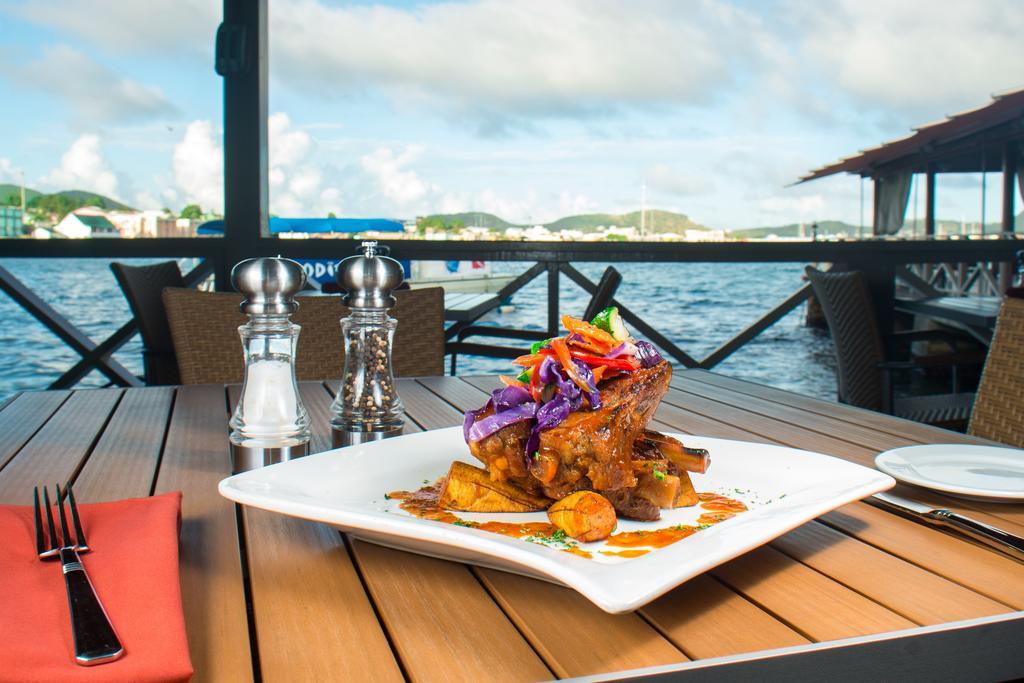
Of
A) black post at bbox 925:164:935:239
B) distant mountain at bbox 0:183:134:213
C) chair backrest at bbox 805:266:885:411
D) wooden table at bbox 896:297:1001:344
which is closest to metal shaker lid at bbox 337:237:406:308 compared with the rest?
chair backrest at bbox 805:266:885:411

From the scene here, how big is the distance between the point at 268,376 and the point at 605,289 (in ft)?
7.71

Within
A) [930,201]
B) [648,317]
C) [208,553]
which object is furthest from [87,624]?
[648,317]

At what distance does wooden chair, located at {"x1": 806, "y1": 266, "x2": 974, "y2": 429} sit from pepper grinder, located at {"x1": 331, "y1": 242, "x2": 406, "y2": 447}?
1.92 metres

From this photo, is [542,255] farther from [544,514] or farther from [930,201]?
[930,201]

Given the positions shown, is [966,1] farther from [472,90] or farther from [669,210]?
[472,90]

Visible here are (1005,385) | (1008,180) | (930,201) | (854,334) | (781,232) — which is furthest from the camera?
(930,201)

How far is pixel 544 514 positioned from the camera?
0.70 meters

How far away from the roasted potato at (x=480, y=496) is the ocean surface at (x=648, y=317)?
323 centimetres

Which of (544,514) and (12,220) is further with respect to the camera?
(12,220)

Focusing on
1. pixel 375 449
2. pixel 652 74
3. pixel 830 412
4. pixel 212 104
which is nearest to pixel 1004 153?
pixel 830 412

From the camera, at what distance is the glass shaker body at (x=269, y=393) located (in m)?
0.92

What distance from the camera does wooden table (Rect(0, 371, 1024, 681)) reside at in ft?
1.61

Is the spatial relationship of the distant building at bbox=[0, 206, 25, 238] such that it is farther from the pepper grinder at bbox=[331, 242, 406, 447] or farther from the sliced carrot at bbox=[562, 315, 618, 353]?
the sliced carrot at bbox=[562, 315, 618, 353]

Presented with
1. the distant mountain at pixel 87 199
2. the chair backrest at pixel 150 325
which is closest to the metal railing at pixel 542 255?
the chair backrest at pixel 150 325
